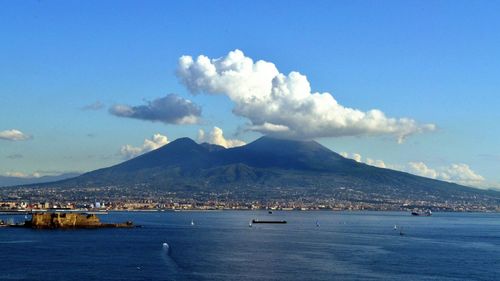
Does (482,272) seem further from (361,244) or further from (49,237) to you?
(49,237)

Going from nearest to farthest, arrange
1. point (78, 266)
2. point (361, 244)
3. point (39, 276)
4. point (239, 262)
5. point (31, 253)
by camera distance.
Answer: point (39, 276)
point (78, 266)
point (239, 262)
point (31, 253)
point (361, 244)

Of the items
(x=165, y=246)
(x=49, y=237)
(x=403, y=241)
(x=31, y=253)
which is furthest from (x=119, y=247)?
→ (x=403, y=241)

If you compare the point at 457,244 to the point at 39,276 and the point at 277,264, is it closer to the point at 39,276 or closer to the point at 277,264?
the point at 277,264

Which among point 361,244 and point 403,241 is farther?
point 403,241

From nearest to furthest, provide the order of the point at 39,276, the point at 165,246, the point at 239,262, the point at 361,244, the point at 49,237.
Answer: the point at 39,276 < the point at 239,262 < the point at 165,246 < the point at 361,244 < the point at 49,237

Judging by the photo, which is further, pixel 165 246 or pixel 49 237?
pixel 49 237

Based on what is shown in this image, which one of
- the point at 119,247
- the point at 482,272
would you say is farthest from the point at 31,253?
the point at 482,272

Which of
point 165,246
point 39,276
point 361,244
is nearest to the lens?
point 39,276

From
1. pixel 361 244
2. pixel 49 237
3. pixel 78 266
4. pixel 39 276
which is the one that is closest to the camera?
pixel 39 276
